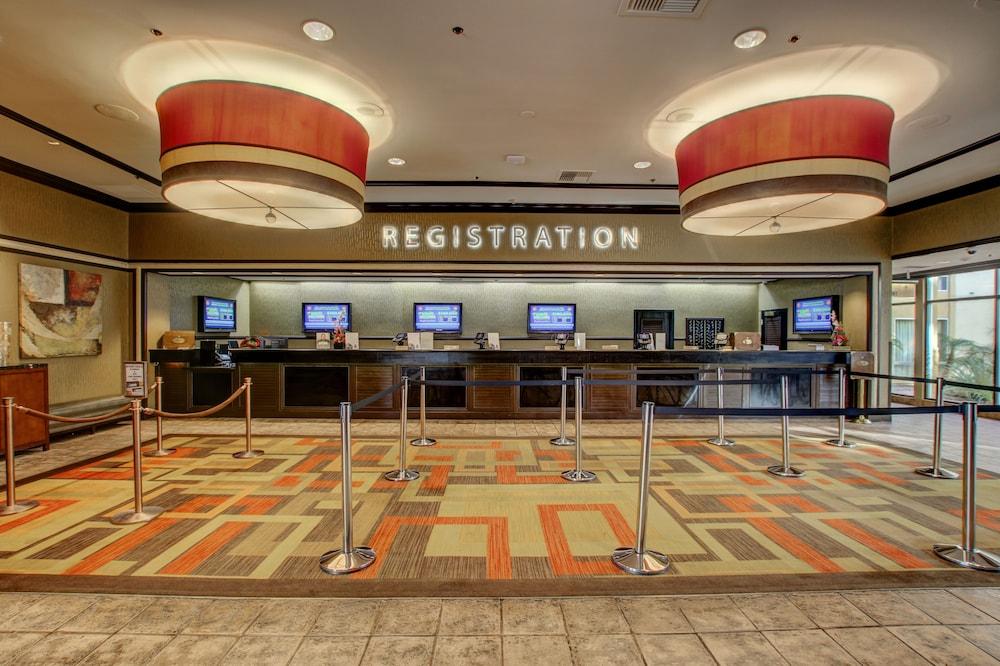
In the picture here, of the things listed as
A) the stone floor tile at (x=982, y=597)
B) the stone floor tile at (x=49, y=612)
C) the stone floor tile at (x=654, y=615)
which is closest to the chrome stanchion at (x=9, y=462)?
the stone floor tile at (x=49, y=612)

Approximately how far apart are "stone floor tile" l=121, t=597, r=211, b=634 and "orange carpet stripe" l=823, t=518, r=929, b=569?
403 cm

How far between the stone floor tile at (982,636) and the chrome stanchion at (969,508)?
2.48ft

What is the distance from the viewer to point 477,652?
206 centimetres

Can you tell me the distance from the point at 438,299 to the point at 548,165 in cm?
456

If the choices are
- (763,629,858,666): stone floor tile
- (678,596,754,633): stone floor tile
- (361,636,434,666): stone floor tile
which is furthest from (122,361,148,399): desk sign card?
(763,629,858,666): stone floor tile

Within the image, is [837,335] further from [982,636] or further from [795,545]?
[982,636]

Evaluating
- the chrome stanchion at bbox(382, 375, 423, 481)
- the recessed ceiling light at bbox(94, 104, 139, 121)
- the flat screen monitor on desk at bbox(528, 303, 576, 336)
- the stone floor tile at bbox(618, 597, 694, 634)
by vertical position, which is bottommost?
the stone floor tile at bbox(618, 597, 694, 634)

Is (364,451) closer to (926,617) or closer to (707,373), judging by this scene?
(926,617)

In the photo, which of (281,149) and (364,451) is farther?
(364,451)

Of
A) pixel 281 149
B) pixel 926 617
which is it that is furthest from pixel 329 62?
pixel 926 617

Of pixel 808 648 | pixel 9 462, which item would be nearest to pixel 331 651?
pixel 808 648

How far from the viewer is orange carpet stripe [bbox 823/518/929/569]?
2.88 meters

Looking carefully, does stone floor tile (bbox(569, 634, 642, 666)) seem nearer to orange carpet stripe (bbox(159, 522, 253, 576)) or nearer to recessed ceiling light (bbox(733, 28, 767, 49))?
orange carpet stripe (bbox(159, 522, 253, 576))

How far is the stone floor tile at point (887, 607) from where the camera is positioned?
232 cm
